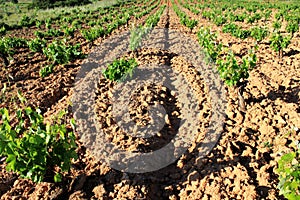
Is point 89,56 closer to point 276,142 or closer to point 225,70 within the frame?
point 225,70

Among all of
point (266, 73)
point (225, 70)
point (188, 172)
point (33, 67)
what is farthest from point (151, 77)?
point (33, 67)

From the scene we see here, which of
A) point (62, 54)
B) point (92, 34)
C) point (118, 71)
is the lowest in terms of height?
point (92, 34)

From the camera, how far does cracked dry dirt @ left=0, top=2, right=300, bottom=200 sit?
414 cm

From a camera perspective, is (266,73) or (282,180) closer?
(282,180)

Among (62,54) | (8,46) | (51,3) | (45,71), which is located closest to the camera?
(45,71)

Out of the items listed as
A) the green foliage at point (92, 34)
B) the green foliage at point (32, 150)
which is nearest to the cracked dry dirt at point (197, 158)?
the green foliage at point (32, 150)

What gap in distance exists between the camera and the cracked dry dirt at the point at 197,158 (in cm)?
414

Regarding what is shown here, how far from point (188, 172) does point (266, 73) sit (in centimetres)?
505

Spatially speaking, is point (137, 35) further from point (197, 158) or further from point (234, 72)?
point (197, 158)

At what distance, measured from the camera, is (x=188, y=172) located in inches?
183

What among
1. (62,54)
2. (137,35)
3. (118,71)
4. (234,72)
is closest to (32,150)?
(118,71)

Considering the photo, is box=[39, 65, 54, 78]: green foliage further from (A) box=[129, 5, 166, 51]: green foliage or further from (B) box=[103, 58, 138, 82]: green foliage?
(A) box=[129, 5, 166, 51]: green foliage

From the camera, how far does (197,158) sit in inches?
194

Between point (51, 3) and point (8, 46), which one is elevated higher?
point (8, 46)
